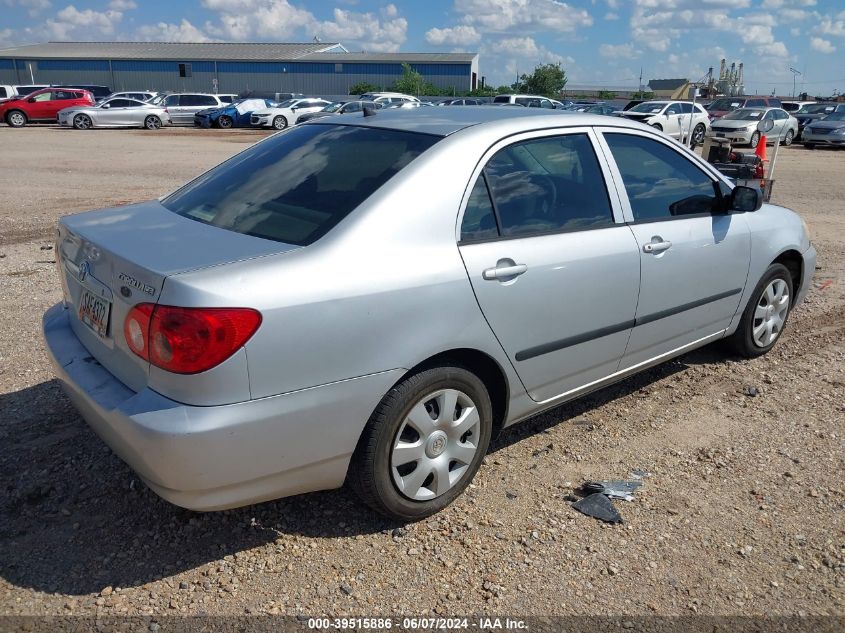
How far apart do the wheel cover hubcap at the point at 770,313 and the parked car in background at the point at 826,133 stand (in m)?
25.9

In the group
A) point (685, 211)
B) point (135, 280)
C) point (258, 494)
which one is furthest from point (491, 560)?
point (685, 211)

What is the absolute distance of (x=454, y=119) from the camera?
358 centimetres

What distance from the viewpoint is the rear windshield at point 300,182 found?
2.96 meters

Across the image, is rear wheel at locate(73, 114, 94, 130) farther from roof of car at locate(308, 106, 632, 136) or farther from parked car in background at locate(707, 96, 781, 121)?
roof of car at locate(308, 106, 632, 136)

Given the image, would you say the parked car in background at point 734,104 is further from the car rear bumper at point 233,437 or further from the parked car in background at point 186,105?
the car rear bumper at point 233,437

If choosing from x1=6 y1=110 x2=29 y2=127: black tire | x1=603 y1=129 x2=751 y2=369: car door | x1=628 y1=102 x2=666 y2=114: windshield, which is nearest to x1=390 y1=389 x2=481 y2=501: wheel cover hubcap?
x1=603 y1=129 x2=751 y2=369: car door

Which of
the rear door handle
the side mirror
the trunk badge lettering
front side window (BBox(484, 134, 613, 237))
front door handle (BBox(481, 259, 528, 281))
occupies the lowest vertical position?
the rear door handle

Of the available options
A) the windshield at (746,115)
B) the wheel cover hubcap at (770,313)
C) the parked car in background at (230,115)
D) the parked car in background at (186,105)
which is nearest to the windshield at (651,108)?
the windshield at (746,115)

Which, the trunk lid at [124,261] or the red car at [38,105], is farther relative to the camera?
the red car at [38,105]

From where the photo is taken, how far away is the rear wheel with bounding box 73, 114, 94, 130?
31234 mm

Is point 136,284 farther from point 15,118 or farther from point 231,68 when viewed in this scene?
point 231,68

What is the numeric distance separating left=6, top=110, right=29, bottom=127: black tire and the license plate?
34.6m

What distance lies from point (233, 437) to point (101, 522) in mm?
1073

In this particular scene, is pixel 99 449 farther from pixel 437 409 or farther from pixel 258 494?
pixel 437 409
